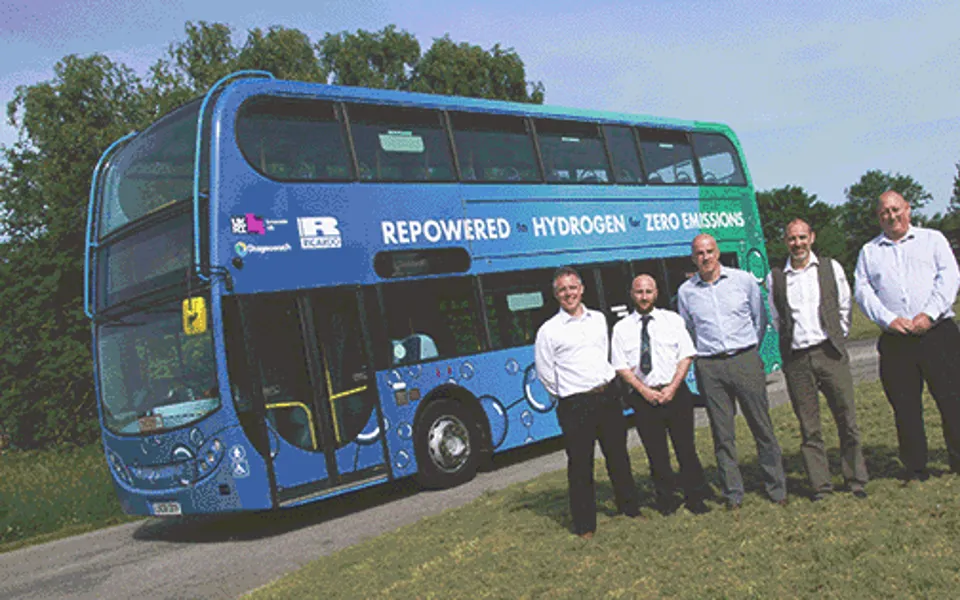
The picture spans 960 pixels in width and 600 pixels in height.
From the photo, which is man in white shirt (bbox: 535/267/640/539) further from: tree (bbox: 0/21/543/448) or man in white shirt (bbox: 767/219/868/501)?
tree (bbox: 0/21/543/448)

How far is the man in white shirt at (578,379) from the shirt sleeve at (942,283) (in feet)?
7.08

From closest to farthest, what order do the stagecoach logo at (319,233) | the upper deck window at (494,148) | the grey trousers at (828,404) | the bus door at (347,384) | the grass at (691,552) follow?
the grass at (691,552) < the grey trousers at (828,404) < the bus door at (347,384) < the stagecoach logo at (319,233) < the upper deck window at (494,148)

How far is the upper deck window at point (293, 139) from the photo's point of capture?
9242 millimetres

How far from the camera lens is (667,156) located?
13820mm

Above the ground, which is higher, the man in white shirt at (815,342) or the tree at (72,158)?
the tree at (72,158)

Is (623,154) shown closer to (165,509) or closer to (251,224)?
(251,224)

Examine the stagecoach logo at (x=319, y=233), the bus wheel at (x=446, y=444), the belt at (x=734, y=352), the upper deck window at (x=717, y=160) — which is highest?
the upper deck window at (x=717, y=160)

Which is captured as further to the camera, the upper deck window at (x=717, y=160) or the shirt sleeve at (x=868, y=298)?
the upper deck window at (x=717, y=160)

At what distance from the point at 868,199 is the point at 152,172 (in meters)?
111

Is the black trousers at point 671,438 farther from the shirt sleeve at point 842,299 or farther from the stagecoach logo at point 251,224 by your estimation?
the stagecoach logo at point 251,224

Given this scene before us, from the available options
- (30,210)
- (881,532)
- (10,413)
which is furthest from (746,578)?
(30,210)

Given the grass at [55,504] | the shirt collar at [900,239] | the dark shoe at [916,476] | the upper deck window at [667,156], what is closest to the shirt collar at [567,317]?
the shirt collar at [900,239]

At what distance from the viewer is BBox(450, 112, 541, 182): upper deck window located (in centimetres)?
1117

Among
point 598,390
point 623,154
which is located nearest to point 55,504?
point 598,390
